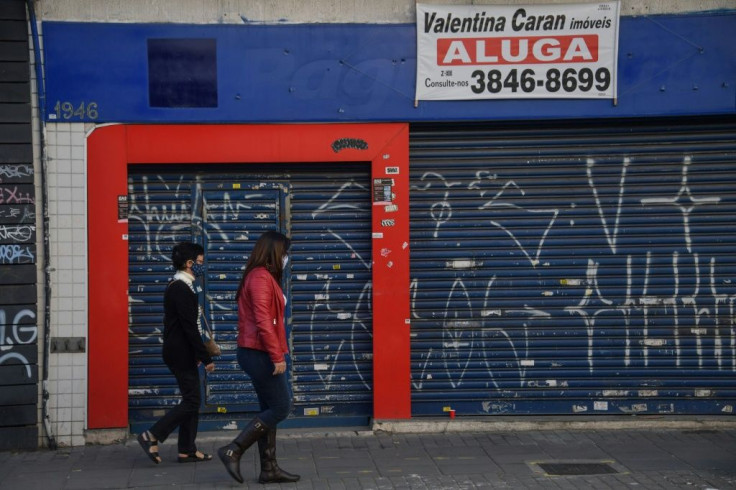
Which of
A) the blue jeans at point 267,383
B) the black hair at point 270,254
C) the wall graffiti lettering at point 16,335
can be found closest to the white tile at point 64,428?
the wall graffiti lettering at point 16,335

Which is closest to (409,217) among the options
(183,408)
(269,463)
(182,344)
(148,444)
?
(182,344)

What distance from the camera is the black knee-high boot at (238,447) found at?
25.0 feet

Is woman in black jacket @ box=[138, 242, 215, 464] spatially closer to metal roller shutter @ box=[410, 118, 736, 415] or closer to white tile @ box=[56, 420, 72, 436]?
white tile @ box=[56, 420, 72, 436]

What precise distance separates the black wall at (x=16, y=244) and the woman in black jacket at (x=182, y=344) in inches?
64.7

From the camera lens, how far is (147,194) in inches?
387

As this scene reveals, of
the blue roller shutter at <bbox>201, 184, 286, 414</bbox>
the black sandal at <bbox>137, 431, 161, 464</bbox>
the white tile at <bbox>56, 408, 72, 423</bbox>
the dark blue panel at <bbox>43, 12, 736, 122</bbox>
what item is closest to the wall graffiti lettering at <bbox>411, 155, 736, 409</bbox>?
the dark blue panel at <bbox>43, 12, 736, 122</bbox>

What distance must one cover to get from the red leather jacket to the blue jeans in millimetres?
79

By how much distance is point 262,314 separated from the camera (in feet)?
24.8

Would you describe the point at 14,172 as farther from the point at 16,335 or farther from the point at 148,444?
the point at 148,444

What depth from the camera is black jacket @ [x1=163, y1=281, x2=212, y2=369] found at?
835 cm

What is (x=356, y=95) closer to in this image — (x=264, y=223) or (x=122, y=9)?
(x=264, y=223)

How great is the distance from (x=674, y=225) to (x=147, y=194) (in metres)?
5.38

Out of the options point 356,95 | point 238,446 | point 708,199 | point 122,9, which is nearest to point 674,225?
point 708,199

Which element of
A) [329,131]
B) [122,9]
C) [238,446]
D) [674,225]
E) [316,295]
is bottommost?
[238,446]
